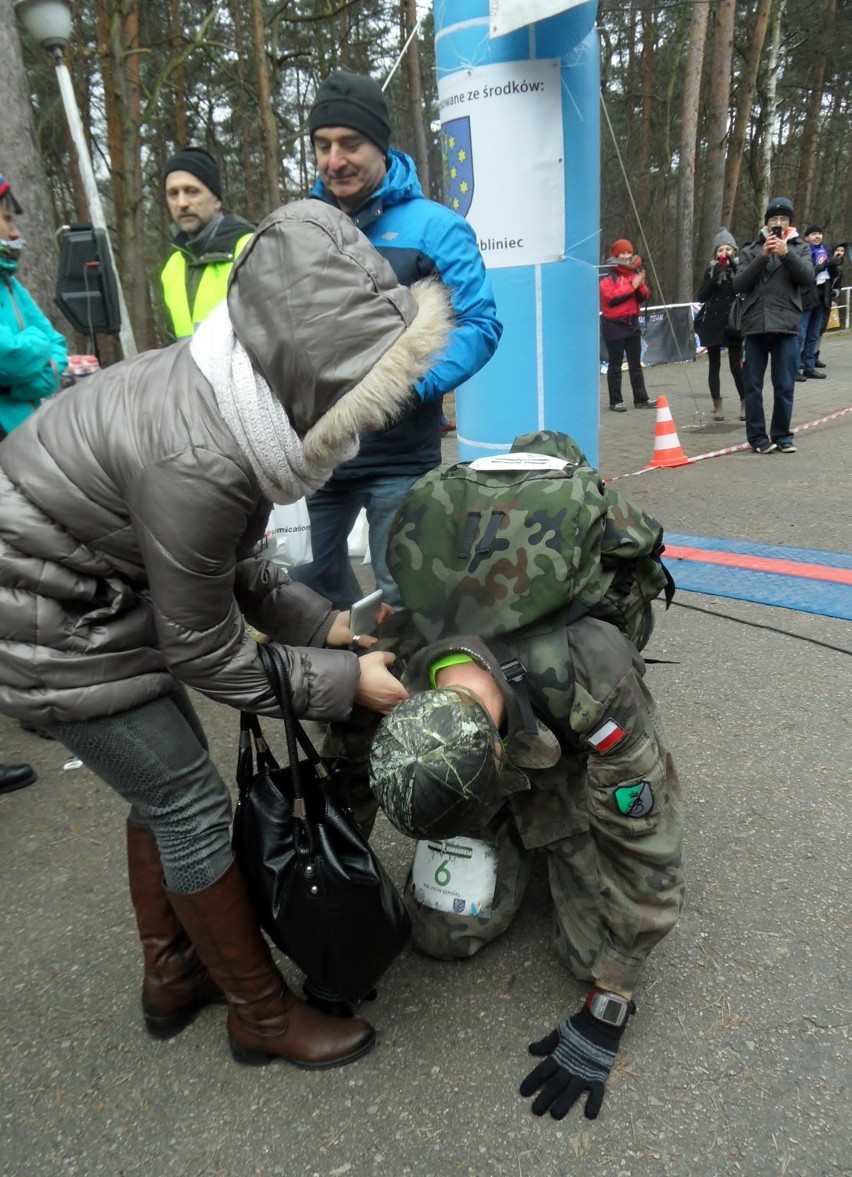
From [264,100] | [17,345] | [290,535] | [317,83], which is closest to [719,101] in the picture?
[264,100]

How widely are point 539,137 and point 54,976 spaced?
3621 mm

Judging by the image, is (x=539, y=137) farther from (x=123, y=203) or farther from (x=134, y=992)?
(x=123, y=203)

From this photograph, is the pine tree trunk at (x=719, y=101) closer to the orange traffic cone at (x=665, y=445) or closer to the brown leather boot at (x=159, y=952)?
the orange traffic cone at (x=665, y=445)

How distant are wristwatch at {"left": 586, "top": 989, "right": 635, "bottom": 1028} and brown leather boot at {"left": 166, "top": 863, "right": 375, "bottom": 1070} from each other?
46cm

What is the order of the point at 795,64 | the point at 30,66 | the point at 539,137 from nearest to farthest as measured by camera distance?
the point at 539,137, the point at 30,66, the point at 795,64

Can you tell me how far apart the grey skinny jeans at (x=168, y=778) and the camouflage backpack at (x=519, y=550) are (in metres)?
0.51

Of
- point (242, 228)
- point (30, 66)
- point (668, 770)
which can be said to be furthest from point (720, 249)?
point (30, 66)

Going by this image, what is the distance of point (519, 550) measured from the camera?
5.39 feet

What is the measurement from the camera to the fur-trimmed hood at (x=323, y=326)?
1324 millimetres

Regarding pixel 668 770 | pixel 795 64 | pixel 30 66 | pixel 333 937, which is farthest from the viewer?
pixel 795 64

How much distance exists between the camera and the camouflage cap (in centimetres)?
146

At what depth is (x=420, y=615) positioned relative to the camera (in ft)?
5.85

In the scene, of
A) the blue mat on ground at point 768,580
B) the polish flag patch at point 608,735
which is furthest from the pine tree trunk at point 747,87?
the polish flag patch at point 608,735

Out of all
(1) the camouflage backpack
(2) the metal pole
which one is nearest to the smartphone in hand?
(1) the camouflage backpack
